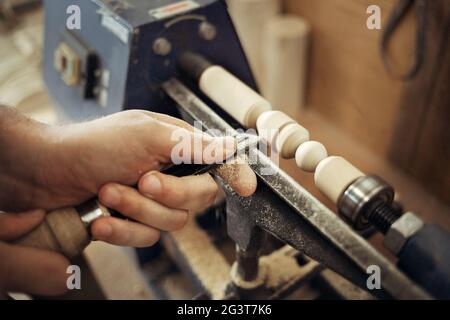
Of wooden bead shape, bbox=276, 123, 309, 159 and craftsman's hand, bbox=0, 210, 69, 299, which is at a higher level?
wooden bead shape, bbox=276, 123, 309, 159

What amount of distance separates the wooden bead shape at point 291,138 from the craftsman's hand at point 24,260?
37 cm

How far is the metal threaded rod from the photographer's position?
0.63 metres

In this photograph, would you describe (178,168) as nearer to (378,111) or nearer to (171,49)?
(171,49)

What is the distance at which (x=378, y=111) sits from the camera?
5.44 ft

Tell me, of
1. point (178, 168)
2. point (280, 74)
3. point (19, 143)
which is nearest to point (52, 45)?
point (19, 143)

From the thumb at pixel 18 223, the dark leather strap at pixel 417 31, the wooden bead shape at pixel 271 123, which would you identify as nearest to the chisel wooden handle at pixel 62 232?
the thumb at pixel 18 223

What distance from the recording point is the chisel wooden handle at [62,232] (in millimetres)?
564

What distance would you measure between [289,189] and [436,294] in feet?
0.75

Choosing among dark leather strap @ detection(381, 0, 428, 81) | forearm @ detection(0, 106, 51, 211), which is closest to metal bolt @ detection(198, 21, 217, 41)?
forearm @ detection(0, 106, 51, 211)

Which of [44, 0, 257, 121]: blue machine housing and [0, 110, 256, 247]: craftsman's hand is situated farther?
[44, 0, 257, 121]: blue machine housing

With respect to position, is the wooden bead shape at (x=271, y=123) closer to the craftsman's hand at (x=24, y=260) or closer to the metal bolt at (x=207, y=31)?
the metal bolt at (x=207, y=31)

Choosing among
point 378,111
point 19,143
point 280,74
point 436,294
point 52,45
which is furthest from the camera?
point 280,74

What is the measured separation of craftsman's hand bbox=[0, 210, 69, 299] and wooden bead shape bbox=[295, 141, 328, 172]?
14.7 inches

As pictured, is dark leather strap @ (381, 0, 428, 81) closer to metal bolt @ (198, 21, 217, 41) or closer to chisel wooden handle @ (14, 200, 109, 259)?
metal bolt @ (198, 21, 217, 41)
